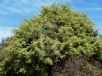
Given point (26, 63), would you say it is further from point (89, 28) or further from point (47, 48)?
point (89, 28)

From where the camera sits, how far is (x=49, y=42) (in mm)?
27984

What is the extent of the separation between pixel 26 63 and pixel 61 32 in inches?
132

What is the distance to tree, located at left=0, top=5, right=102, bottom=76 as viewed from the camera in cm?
2791

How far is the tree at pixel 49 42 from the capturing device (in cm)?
2791

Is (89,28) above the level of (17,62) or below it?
above

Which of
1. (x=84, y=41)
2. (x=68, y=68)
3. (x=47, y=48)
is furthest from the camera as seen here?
(x=84, y=41)

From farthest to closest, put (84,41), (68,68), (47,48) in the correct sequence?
(84,41) < (47,48) < (68,68)

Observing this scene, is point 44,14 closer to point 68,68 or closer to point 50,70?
point 50,70

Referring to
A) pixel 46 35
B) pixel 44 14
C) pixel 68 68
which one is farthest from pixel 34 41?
pixel 68 68

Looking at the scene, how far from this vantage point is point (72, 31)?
29.8 metres

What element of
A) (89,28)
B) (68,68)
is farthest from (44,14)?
(68,68)

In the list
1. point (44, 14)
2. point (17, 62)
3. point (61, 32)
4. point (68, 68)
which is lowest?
point (68, 68)

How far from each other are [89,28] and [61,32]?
288 cm

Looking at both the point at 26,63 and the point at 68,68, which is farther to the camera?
the point at 26,63
